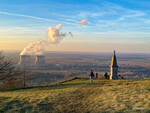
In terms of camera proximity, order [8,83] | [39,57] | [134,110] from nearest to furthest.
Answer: [134,110] < [8,83] < [39,57]

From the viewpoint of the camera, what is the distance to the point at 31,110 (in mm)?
9430

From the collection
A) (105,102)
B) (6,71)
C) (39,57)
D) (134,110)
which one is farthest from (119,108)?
(39,57)

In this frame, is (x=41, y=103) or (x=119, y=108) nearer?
(x=119, y=108)

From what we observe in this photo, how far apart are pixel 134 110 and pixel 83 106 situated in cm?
305

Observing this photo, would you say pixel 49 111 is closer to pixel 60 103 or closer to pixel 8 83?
pixel 60 103

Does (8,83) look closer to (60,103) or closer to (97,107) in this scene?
(60,103)

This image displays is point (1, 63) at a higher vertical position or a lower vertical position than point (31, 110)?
higher

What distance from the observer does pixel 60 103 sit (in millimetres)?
10422

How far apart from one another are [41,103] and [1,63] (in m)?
19.0

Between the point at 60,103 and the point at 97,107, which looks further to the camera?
the point at 60,103

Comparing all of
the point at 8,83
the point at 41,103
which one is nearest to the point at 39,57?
the point at 8,83

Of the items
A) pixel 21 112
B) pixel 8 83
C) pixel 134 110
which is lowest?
pixel 8 83

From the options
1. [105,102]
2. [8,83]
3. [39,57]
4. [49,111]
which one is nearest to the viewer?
[49,111]

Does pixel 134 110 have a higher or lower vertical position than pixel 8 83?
higher
